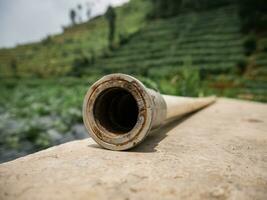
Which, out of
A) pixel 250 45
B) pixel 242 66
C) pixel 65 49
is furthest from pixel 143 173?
pixel 65 49

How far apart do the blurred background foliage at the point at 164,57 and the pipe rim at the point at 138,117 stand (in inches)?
208

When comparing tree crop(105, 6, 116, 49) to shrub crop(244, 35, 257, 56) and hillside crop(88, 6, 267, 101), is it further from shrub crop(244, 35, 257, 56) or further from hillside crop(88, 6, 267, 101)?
shrub crop(244, 35, 257, 56)

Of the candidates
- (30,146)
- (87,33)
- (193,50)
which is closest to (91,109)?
(30,146)

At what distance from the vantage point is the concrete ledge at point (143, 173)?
1624 mm

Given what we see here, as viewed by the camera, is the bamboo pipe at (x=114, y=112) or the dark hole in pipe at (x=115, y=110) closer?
the bamboo pipe at (x=114, y=112)

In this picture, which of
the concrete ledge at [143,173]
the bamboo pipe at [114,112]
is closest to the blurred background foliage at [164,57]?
the bamboo pipe at [114,112]

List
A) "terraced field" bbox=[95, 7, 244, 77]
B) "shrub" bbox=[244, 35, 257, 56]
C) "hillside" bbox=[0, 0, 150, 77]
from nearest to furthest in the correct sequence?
"shrub" bbox=[244, 35, 257, 56] → "terraced field" bbox=[95, 7, 244, 77] → "hillside" bbox=[0, 0, 150, 77]

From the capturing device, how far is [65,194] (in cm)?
157

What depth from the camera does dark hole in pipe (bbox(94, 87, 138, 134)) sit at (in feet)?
8.65

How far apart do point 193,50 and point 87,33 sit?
24641mm

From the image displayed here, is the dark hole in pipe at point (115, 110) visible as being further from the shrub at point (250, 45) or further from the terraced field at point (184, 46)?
the shrub at point (250, 45)

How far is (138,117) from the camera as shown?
2.40m

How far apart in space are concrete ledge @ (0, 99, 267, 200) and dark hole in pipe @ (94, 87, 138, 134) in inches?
9.3

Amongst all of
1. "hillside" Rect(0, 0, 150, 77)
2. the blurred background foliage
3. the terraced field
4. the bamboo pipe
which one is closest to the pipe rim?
the bamboo pipe
